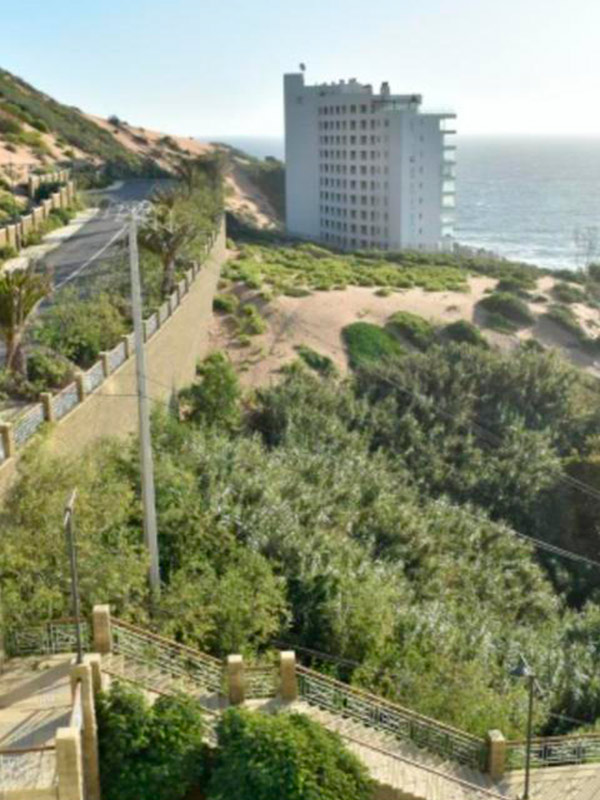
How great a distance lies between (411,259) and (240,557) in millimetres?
53745

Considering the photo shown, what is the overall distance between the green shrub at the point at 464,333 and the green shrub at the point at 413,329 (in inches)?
29.6

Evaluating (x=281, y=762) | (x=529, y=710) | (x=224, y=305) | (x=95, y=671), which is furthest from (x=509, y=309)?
(x=281, y=762)

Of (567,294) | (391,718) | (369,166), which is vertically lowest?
(391,718)

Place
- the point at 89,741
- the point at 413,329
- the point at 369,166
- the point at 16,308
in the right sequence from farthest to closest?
the point at 369,166 < the point at 413,329 < the point at 16,308 < the point at 89,741

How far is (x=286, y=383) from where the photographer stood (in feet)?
99.6

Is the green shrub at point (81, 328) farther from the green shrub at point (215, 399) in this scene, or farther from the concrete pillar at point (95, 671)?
the concrete pillar at point (95, 671)

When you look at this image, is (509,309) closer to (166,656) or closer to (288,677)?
(288,677)

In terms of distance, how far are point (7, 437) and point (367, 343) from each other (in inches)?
985

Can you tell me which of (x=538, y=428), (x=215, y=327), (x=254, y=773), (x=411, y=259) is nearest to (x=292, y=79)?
(x=411, y=259)

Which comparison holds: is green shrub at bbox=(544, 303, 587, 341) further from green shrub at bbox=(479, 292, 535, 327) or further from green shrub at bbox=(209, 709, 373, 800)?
green shrub at bbox=(209, 709, 373, 800)

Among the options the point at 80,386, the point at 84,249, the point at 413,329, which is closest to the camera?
the point at 80,386

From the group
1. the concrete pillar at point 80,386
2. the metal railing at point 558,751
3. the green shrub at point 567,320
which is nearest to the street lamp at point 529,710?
the metal railing at point 558,751

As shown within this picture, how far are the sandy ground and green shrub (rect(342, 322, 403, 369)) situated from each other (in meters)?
0.42

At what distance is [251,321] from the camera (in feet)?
126
